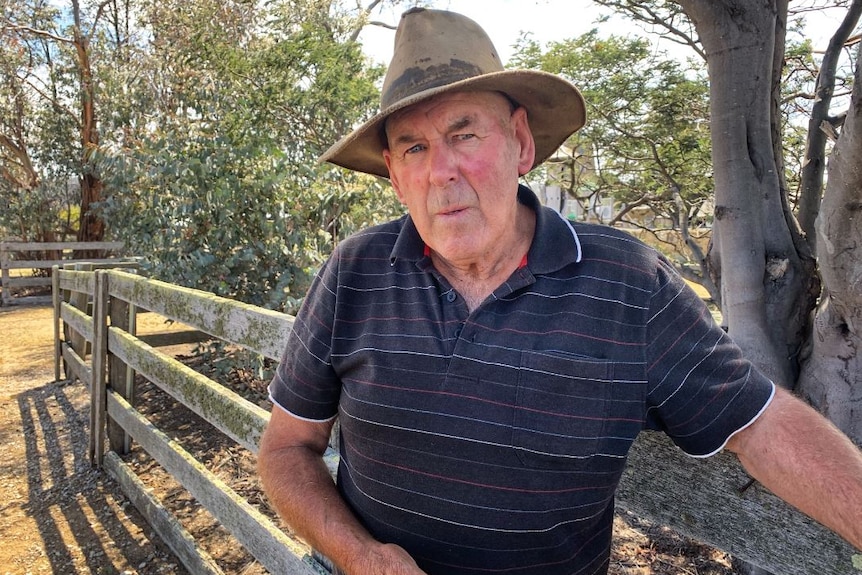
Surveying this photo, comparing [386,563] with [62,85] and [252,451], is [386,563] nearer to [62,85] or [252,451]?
[252,451]

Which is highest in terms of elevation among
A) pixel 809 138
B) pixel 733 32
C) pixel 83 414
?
pixel 733 32

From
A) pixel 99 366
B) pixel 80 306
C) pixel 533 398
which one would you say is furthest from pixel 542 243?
pixel 80 306

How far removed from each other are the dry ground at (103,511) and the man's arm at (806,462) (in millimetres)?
2192

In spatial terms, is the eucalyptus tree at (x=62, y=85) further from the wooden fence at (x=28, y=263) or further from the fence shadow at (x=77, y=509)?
the fence shadow at (x=77, y=509)

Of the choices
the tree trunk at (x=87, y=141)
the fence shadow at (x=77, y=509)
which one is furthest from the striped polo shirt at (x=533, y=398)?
the tree trunk at (x=87, y=141)

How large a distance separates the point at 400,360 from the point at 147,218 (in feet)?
14.5

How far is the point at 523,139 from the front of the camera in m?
1.67

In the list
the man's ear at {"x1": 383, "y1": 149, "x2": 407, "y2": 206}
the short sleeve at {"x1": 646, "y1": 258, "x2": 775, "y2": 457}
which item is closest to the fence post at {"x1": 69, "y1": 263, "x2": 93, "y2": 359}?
the man's ear at {"x1": 383, "y1": 149, "x2": 407, "y2": 206}

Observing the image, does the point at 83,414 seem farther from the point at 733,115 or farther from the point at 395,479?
the point at 733,115

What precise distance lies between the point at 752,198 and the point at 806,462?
1909 mm

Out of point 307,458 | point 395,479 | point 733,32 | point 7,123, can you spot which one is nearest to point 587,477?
point 395,479

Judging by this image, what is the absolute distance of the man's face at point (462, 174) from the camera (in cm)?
150

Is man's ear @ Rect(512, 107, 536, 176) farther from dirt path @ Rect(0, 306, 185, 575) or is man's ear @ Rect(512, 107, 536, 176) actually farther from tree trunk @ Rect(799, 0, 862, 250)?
dirt path @ Rect(0, 306, 185, 575)

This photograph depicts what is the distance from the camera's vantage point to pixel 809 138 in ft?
10.2
